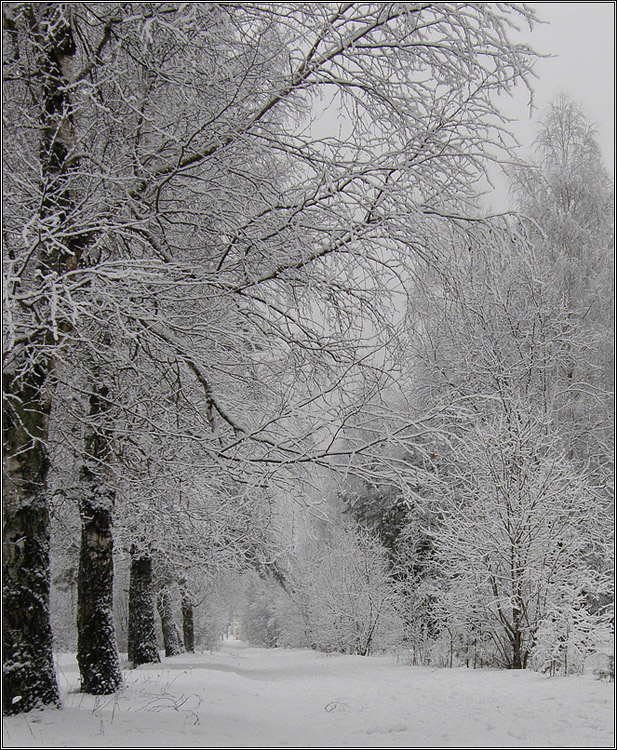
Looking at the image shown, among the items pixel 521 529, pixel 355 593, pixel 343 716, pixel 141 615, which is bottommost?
pixel 355 593

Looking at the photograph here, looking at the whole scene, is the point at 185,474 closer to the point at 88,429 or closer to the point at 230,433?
the point at 230,433

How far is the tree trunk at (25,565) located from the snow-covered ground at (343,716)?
0.70 ft

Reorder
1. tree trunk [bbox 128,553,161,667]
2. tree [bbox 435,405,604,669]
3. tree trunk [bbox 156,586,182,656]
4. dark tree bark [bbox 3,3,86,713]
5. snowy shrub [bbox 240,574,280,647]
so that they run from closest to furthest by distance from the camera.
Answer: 1. dark tree bark [bbox 3,3,86,713]
2. tree [bbox 435,405,604,669]
3. tree trunk [bbox 128,553,161,667]
4. tree trunk [bbox 156,586,182,656]
5. snowy shrub [bbox 240,574,280,647]

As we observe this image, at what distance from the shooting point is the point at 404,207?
4109mm

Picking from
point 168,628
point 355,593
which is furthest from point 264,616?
point 168,628

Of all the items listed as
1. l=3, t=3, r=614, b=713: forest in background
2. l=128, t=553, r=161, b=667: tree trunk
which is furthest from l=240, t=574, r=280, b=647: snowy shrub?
l=3, t=3, r=614, b=713: forest in background

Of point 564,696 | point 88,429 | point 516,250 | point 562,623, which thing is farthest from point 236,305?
point 562,623

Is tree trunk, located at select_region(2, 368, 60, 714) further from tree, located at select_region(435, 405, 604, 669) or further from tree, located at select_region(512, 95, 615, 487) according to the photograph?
tree, located at select_region(512, 95, 615, 487)

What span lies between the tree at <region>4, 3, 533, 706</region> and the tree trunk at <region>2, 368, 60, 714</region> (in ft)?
0.07

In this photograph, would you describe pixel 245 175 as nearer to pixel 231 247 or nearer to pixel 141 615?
pixel 231 247

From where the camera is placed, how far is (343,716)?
5.80 m

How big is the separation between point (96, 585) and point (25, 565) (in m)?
2.57

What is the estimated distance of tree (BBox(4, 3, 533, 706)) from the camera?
3.96 metres

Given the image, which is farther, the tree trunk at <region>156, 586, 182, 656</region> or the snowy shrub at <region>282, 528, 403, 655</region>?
the snowy shrub at <region>282, 528, 403, 655</region>
